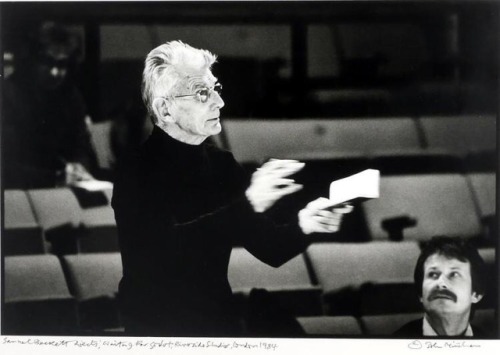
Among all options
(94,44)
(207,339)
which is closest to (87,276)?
(207,339)

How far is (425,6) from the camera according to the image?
279 cm

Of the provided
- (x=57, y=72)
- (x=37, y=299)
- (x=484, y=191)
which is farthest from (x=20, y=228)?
(x=484, y=191)

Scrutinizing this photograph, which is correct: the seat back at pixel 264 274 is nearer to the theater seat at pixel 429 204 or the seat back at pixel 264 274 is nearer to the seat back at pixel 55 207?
the theater seat at pixel 429 204

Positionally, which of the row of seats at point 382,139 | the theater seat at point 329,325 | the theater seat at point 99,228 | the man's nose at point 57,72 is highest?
the man's nose at point 57,72

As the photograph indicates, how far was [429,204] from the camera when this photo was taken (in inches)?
110

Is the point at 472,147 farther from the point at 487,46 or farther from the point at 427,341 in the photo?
the point at 427,341

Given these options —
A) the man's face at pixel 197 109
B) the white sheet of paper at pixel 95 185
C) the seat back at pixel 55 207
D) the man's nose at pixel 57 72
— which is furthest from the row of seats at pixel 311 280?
the man's nose at pixel 57 72

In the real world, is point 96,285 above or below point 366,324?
above

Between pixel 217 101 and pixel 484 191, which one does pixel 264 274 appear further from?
pixel 484 191

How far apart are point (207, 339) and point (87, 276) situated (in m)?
0.53

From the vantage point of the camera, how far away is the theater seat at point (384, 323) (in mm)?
2799

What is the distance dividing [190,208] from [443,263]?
3.23ft
